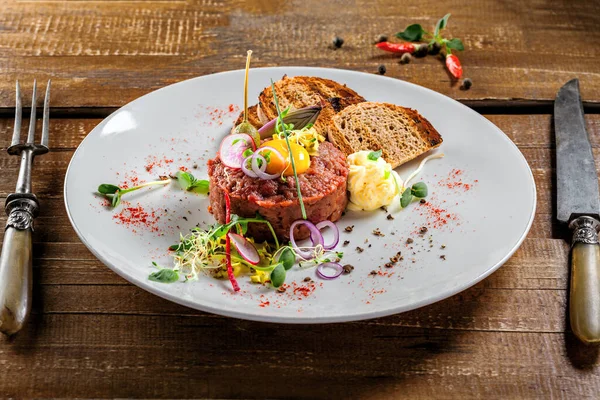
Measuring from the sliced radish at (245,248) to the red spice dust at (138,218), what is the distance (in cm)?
47

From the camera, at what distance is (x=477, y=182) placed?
150 inches

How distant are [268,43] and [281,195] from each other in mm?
2208

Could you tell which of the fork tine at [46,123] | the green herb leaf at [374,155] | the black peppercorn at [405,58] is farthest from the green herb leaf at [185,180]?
the black peppercorn at [405,58]

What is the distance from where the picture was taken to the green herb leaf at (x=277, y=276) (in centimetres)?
311

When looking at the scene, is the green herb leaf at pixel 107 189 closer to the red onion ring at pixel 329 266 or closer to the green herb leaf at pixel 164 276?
the green herb leaf at pixel 164 276

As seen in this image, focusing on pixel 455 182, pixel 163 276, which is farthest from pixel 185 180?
pixel 455 182

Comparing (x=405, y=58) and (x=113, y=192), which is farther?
(x=405, y=58)

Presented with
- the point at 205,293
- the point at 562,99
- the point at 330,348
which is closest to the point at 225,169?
the point at 205,293

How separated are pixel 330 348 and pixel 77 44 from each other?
328 cm

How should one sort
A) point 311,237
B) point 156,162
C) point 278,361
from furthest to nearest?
1. point 156,162
2. point 311,237
3. point 278,361

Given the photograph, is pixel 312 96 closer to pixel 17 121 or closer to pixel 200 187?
pixel 200 187

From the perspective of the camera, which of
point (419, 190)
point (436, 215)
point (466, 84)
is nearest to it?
point (436, 215)

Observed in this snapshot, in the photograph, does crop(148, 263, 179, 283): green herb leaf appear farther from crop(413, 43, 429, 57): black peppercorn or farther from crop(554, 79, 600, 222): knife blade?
crop(413, 43, 429, 57): black peppercorn

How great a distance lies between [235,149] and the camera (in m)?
3.55
